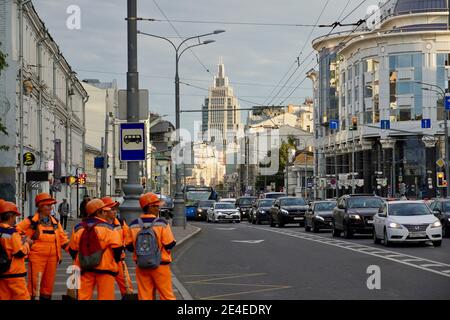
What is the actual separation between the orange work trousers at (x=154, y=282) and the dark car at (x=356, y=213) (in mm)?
21700

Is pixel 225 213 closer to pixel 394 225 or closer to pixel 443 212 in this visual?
pixel 443 212

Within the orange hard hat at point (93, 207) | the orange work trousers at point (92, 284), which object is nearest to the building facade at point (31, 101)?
the orange hard hat at point (93, 207)

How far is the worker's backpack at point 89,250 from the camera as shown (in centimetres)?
1013

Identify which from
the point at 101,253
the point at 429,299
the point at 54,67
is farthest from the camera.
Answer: the point at 54,67

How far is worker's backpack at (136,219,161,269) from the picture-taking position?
10281mm

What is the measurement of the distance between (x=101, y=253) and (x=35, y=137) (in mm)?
36740

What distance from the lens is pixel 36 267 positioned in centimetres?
1244

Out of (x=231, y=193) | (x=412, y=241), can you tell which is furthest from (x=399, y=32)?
(x=231, y=193)

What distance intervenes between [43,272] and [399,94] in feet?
245

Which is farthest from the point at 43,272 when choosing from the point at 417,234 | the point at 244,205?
the point at 244,205

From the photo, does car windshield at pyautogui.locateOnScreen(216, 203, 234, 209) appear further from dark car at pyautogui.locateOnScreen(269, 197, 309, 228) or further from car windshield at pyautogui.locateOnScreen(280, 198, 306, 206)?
car windshield at pyautogui.locateOnScreen(280, 198, 306, 206)

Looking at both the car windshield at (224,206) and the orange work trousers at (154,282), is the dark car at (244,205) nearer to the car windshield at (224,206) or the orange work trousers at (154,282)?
the car windshield at (224,206)

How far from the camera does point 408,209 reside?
27.4m
